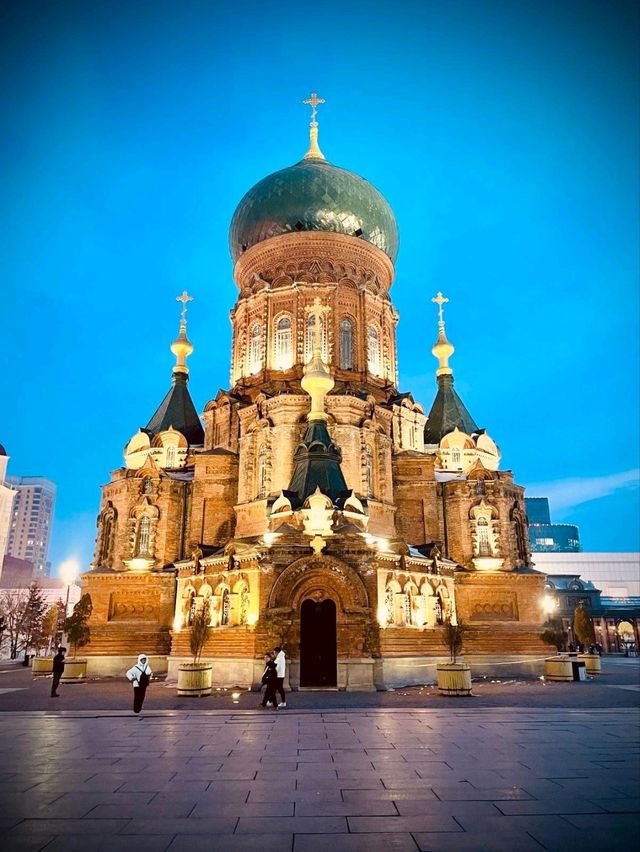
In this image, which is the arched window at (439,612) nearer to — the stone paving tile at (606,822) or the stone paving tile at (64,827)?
the stone paving tile at (606,822)

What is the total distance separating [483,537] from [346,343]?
39.1 feet

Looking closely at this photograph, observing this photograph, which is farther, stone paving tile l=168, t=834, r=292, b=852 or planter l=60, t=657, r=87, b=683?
planter l=60, t=657, r=87, b=683

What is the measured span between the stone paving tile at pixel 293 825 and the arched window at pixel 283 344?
27.9 meters

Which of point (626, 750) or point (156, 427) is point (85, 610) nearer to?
point (156, 427)

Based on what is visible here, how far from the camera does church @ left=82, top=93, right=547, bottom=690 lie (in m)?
22.6

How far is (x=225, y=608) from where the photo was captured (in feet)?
82.2

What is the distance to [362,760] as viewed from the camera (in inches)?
356

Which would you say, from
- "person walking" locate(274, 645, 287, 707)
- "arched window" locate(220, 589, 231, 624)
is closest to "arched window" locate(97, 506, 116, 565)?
"arched window" locate(220, 589, 231, 624)

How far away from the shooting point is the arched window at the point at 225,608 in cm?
2478

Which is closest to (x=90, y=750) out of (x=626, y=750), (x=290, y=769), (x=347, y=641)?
(x=290, y=769)

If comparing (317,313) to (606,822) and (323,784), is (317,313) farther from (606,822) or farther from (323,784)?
(606,822)

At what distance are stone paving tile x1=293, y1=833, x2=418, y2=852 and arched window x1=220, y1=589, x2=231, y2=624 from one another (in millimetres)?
19499

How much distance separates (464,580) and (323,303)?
15396 millimetres

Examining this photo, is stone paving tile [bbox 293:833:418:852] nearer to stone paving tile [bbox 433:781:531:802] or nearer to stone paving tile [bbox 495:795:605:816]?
stone paving tile [bbox 495:795:605:816]
